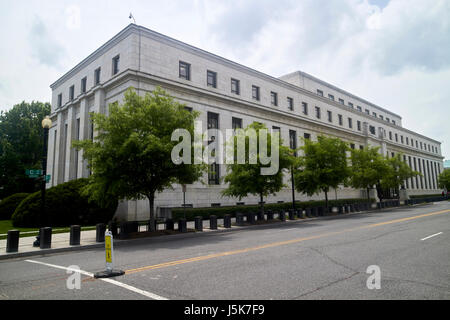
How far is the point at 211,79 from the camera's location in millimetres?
31750

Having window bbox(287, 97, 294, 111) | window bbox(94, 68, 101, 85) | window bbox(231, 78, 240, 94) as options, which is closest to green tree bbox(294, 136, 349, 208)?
window bbox(231, 78, 240, 94)

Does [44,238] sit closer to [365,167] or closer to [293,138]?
[293,138]

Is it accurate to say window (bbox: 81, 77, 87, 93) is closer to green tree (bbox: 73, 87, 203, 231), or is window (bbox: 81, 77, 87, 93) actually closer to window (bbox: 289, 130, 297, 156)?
green tree (bbox: 73, 87, 203, 231)

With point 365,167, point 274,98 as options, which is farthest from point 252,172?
point 365,167

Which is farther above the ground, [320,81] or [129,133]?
[320,81]

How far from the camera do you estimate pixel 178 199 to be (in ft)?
86.2

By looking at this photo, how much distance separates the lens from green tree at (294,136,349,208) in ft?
92.2

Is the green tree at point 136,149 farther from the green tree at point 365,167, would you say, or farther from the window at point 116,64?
the green tree at point 365,167

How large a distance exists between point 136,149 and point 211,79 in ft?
62.5

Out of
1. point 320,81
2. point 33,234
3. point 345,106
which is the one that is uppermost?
point 320,81

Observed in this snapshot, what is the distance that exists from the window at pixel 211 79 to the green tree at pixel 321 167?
11499mm

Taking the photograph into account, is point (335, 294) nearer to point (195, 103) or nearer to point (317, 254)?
point (317, 254)
